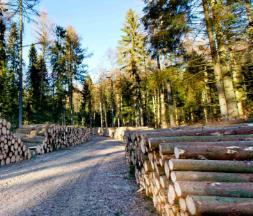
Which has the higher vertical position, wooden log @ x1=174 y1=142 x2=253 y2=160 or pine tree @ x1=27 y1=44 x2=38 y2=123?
pine tree @ x1=27 y1=44 x2=38 y2=123

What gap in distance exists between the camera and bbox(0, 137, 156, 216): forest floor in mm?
4723

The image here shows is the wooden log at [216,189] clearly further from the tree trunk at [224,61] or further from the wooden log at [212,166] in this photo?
the tree trunk at [224,61]

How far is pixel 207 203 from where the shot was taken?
8.69 ft

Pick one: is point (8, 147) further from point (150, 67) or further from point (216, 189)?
point (150, 67)

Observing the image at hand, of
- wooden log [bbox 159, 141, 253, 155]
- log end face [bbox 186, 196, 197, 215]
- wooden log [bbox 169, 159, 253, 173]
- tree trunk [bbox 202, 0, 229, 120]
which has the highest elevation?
tree trunk [bbox 202, 0, 229, 120]

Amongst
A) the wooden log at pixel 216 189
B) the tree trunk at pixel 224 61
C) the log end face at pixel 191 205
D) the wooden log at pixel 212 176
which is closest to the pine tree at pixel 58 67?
the tree trunk at pixel 224 61

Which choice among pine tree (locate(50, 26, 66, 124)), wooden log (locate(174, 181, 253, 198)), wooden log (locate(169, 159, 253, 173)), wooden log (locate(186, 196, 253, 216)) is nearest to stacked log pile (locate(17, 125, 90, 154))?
wooden log (locate(169, 159, 253, 173))

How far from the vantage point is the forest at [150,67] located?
9859mm

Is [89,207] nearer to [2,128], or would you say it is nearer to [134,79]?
[2,128]

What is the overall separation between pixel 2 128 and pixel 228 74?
370 inches

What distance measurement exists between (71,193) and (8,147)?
21.1 feet

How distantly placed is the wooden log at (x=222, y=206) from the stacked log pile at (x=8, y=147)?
9812 mm

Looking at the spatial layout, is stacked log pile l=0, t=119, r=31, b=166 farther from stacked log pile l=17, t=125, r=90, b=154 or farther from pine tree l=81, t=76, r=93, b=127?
pine tree l=81, t=76, r=93, b=127

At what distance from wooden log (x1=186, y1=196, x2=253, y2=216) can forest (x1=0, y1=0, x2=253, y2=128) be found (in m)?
7.07
